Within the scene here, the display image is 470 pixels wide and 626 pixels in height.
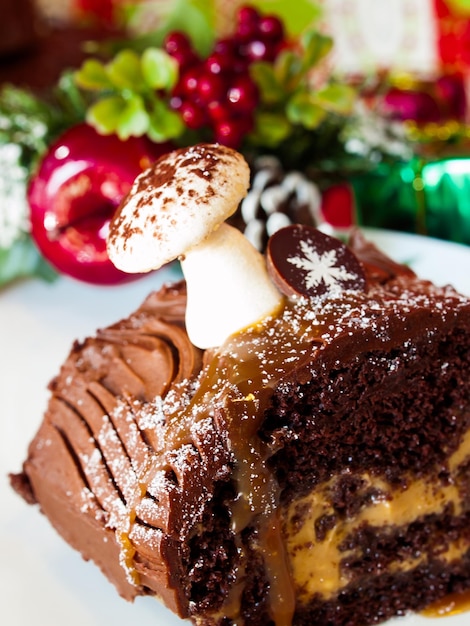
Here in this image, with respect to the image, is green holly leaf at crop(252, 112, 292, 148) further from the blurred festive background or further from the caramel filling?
the caramel filling

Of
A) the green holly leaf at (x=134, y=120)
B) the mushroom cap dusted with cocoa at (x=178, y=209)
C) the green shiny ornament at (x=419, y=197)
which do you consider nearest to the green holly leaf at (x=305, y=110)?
the green shiny ornament at (x=419, y=197)

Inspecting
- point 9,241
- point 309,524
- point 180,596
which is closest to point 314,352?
point 309,524

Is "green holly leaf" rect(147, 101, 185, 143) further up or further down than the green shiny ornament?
further up

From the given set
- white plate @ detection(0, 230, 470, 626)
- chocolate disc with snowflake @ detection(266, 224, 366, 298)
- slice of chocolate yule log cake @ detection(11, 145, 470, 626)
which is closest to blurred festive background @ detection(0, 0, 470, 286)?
white plate @ detection(0, 230, 470, 626)

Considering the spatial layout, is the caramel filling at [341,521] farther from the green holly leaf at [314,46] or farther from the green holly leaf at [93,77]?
the green holly leaf at [93,77]

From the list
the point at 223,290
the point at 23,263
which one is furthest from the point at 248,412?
the point at 23,263
